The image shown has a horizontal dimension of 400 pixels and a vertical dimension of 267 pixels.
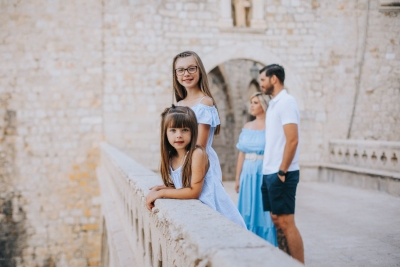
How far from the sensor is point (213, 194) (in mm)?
2521

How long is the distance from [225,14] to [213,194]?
27.7 feet

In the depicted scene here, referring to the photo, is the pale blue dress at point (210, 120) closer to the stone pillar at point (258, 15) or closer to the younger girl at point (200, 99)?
the younger girl at point (200, 99)

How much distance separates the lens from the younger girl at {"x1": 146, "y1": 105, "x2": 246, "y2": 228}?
237 cm

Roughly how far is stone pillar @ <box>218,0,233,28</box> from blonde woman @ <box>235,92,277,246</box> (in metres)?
6.09

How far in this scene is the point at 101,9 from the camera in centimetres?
1009

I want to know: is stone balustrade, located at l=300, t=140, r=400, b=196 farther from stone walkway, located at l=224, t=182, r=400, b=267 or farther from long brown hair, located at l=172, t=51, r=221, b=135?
long brown hair, located at l=172, t=51, r=221, b=135

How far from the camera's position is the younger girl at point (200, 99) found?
259 cm

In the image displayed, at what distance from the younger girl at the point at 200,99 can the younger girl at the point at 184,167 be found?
0.11 meters

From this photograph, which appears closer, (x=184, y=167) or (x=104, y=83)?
(x=184, y=167)

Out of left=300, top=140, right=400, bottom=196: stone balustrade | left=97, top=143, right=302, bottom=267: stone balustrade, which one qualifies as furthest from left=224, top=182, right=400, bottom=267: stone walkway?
left=97, top=143, right=302, bottom=267: stone balustrade

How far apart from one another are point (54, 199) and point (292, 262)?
981cm

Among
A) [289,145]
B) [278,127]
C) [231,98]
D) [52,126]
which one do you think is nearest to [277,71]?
[278,127]

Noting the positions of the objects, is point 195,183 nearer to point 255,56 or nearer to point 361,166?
point 361,166

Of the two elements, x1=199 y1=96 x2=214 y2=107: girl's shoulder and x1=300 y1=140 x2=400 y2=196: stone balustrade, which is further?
x1=300 y1=140 x2=400 y2=196: stone balustrade
